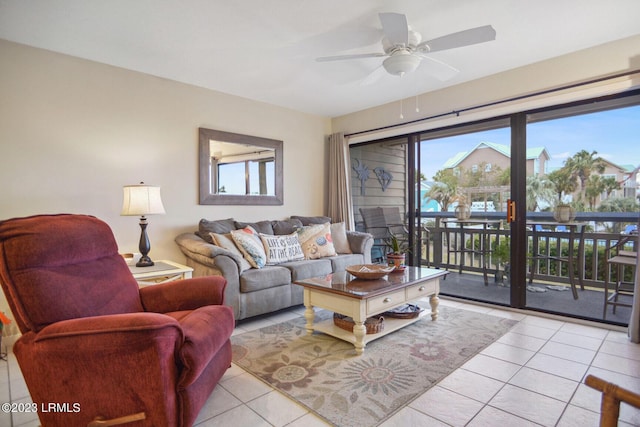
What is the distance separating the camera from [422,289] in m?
2.91

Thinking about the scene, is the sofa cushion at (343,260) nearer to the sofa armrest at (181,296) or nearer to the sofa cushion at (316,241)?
the sofa cushion at (316,241)

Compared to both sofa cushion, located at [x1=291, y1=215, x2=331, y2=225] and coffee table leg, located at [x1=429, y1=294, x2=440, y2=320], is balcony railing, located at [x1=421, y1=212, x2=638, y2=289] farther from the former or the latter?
sofa cushion, located at [x1=291, y1=215, x2=331, y2=225]

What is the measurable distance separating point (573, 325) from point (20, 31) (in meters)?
5.19

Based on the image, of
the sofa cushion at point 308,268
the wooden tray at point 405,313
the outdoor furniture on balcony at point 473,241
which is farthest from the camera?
the outdoor furniture on balcony at point 473,241

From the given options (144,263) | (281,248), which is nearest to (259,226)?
(281,248)

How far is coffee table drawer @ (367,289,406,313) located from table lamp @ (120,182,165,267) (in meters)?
1.91

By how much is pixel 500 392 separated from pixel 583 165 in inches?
95.0

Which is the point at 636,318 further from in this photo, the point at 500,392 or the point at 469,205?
the point at 469,205

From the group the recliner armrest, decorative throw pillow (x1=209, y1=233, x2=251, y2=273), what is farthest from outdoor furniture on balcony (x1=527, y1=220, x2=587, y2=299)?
the recliner armrest

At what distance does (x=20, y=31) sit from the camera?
2518 millimetres

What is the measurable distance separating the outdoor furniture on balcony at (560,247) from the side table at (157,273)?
3.41 meters

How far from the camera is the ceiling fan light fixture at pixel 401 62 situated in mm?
2561

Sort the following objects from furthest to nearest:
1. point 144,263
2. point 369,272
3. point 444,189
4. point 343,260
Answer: point 444,189 < point 343,260 < point 144,263 < point 369,272

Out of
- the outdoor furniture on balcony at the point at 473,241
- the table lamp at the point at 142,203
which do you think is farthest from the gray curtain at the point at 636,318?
the table lamp at the point at 142,203
